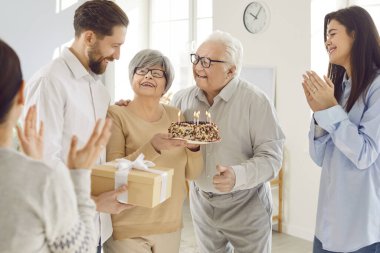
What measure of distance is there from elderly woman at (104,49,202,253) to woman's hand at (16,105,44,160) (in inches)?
23.3

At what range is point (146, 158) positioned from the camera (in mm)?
1788

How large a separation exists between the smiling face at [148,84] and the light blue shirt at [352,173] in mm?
642

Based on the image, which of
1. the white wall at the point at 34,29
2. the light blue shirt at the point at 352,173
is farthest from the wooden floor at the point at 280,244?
the white wall at the point at 34,29

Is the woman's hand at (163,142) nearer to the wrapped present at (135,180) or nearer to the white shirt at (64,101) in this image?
the wrapped present at (135,180)

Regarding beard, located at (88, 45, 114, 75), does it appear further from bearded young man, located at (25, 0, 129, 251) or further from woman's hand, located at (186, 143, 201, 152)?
woman's hand, located at (186, 143, 201, 152)

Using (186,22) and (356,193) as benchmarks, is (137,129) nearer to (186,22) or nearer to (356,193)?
(356,193)

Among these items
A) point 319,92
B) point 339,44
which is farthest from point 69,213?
point 339,44

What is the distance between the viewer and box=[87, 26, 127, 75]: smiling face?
172 centimetres

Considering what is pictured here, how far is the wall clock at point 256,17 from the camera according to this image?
4.21 m

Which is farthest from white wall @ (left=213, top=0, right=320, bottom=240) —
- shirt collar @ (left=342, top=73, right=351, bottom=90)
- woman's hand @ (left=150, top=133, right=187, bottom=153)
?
woman's hand @ (left=150, top=133, right=187, bottom=153)

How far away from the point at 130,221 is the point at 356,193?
2.90 ft

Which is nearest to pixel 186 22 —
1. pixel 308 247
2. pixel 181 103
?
pixel 308 247

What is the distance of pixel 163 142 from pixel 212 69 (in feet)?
1.67

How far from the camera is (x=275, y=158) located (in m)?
2.06
